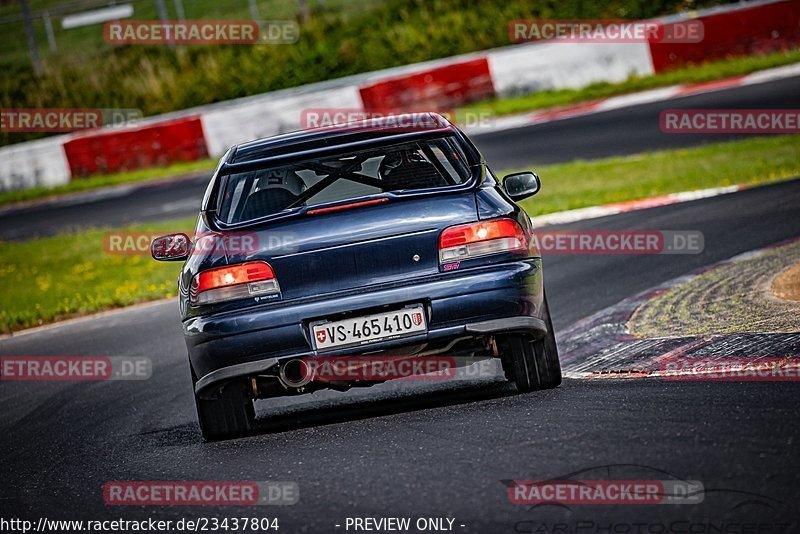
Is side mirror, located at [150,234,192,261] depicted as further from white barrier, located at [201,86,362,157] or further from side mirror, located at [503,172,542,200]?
white barrier, located at [201,86,362,157]

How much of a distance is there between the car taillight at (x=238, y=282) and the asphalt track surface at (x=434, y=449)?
2.40 feet

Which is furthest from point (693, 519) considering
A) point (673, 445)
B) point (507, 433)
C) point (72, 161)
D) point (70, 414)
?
point (72, 161)

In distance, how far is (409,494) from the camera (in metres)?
4.83

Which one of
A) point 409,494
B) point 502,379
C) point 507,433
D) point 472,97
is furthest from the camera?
point 472,97

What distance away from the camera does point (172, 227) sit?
1662 cm

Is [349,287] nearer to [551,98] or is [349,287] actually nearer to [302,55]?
[551,98]

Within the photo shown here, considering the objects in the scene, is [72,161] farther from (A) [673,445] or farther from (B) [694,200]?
(A) [673,445]

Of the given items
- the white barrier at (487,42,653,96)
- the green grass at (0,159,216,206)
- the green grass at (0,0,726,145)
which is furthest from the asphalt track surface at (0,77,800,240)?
the green grass at (0,0,726,145)

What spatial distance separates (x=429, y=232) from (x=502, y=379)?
159cm

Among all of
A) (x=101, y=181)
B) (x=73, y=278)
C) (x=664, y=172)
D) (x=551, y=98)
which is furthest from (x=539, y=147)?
(x=101, y=181)

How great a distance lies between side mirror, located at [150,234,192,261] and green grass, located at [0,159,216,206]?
16186mm

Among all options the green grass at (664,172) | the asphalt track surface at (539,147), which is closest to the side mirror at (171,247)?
the green grass at (664,172)

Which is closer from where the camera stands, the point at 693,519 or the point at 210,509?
the point at 693,519

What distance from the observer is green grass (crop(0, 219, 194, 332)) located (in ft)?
43.5
